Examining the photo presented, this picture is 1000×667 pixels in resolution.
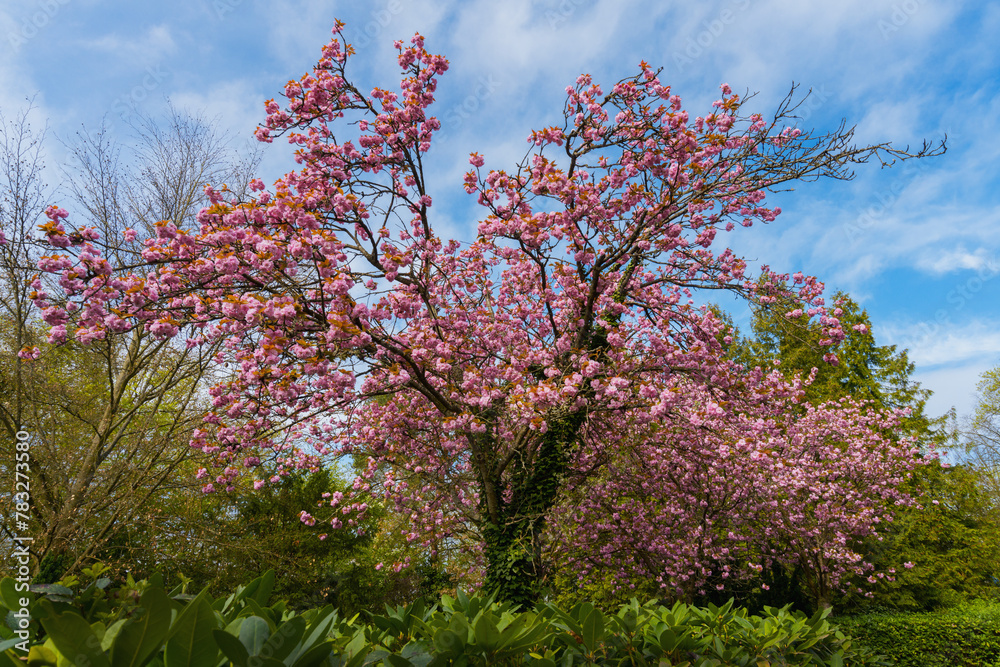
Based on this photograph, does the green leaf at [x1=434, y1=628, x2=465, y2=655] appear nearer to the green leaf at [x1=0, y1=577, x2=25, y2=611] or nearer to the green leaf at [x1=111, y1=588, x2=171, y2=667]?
Result: the green leaf at [x1=111, y1=588, x2=171, y2=667]

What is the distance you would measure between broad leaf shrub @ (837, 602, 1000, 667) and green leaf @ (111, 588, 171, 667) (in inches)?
437

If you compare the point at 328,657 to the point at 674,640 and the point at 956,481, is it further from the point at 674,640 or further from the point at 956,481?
the point at 956,481

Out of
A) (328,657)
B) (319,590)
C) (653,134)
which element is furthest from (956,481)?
(328,657)

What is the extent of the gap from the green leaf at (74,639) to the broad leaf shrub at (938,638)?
11.2 m

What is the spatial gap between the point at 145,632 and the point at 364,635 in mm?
1128

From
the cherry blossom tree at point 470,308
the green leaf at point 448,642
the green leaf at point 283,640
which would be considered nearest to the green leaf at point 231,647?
the green leaf at point 283,640

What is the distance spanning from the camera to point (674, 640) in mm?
2771

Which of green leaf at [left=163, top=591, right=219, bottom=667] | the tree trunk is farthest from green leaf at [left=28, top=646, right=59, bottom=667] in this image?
the tree trunk

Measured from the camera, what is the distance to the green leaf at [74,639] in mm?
1397

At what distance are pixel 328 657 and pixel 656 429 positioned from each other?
8.94 metres

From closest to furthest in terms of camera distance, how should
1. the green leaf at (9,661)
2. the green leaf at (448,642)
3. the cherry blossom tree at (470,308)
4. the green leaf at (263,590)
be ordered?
the green leaf at (9,661) < the green leaf at (448,642) < the green leaf at (263,590) < the cherry blossom tree at (470,308)

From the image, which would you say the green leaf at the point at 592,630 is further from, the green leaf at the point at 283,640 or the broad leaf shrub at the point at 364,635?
the green leaf at the point at 283,640

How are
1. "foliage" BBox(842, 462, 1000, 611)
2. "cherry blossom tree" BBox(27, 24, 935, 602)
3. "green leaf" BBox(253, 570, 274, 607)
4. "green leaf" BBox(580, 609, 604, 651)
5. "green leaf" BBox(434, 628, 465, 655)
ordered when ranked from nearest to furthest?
"green leaf" BBox(434, 628, 465, 655) → "green leaf" BBox(253, 570, 274, 607) → "green leaf" BBox(580, 609, 604, 651) → "cherry blossom tree" BBox(27, 24, 935, 602) → "foliage" BBox(842, 462, 1000, 611)

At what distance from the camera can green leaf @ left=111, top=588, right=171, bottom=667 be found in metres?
1.43
